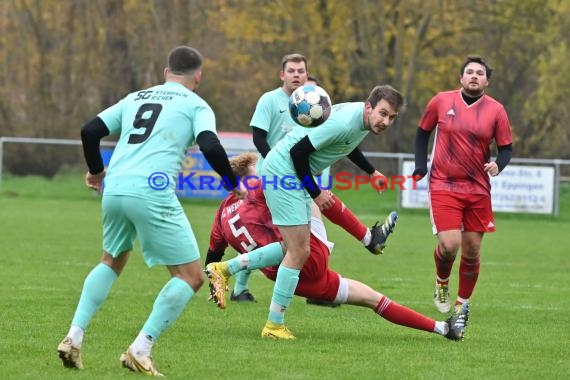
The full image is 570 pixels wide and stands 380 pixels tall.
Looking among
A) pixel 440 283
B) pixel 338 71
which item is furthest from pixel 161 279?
pixel 338 71

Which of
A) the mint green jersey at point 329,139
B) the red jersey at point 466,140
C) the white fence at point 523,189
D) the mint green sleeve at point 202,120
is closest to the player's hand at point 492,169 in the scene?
the red jersey at point 466,140

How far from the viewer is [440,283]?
9617 mm

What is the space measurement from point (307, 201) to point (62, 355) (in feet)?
7.24

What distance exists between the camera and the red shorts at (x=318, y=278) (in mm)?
7988

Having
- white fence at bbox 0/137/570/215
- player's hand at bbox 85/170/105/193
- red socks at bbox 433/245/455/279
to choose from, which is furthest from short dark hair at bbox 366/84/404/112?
white fence at bbox 0/137/570/215

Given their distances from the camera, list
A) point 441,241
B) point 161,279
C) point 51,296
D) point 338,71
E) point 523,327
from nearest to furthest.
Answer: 1. point 523,327
2. point 441,241
3. point 51,296
4. point 161,279
5. point 338,71

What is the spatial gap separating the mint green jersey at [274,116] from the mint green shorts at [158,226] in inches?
144

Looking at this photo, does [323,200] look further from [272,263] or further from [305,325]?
[305,325]

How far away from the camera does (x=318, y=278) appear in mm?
8062

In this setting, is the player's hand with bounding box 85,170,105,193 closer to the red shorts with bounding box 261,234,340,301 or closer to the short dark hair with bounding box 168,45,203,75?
the short dark hair with bounding box 168,45,203,75

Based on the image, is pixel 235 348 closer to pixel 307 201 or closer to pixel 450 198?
pixel 307 201

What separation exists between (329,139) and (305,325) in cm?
171

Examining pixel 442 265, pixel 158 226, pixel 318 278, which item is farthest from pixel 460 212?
pixel 158 226

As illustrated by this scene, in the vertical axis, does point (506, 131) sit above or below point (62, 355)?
above
